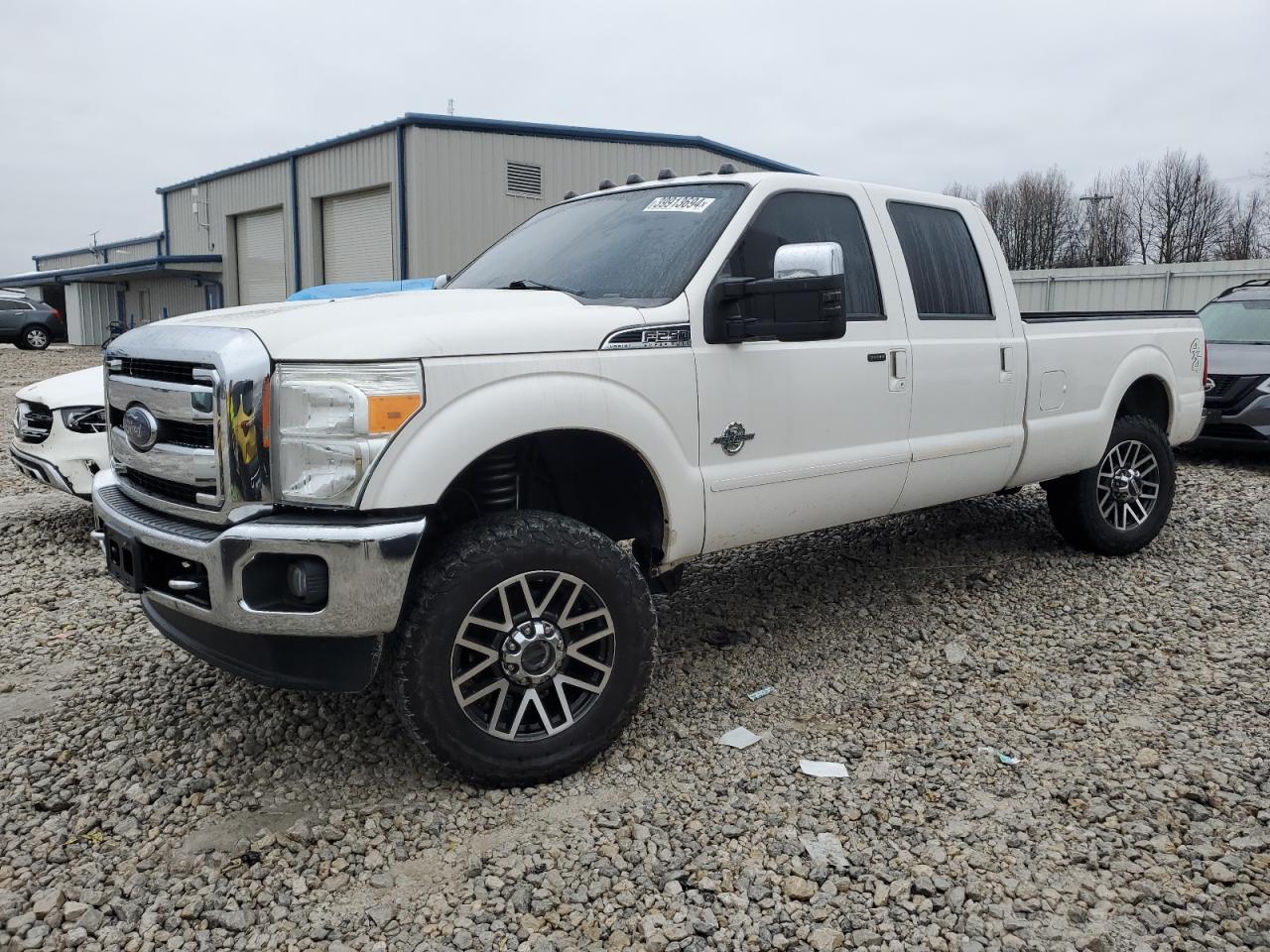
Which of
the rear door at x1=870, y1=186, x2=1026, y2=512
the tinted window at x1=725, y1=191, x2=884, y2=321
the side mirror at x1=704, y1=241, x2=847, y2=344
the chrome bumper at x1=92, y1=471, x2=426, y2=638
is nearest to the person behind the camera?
the chrome bumper at x1=92, y1=471, x2=426, y2=638

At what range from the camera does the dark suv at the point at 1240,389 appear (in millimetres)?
8891

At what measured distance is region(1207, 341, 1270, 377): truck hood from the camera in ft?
29.9

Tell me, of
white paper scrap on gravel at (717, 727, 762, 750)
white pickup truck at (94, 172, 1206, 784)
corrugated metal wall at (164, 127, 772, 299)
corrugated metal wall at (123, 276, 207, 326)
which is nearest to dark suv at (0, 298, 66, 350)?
corrugated metal wall at (123, 276, 207, 326)

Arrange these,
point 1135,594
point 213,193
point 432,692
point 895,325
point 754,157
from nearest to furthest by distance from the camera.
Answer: point 432,692 → point 895,325 → point 1135,594 → point 754,157 → point 213,193

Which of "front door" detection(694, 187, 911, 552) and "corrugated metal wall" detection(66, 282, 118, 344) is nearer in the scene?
"front door" detection(694, 187, 911, 552)

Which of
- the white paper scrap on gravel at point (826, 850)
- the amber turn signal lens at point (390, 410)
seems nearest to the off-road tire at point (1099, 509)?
the white paper scrap on gravel at point (826, 850)

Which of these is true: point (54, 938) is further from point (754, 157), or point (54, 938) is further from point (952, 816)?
point (754, 157)

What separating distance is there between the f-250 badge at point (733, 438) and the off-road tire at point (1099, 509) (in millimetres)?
2792

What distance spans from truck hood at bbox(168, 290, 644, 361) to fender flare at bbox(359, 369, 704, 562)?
0.13 metres

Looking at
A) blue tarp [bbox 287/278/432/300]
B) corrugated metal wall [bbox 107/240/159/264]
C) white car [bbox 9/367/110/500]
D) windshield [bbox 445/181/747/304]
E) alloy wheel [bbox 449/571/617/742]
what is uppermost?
corrugated metal wall [bbox 107/240/159/264]

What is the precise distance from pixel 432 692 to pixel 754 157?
21575 mm

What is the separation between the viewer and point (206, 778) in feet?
10.9

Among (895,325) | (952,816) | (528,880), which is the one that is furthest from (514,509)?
(895,325)

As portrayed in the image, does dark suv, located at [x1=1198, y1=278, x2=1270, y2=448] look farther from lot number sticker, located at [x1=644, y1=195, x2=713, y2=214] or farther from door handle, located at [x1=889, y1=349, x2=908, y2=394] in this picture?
lot number sticker, located at [x1=644, y1=195, x2=713, y2=214]
